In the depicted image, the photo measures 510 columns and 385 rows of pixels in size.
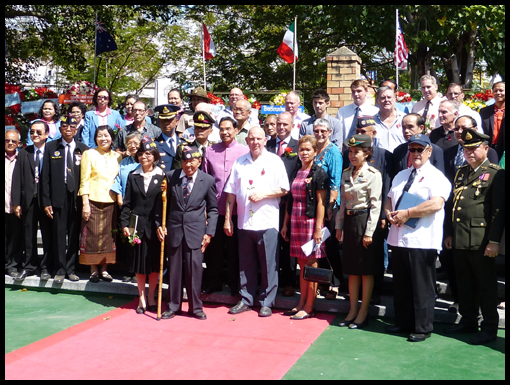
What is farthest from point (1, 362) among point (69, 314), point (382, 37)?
point (382, 37)

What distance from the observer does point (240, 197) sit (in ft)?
22.0

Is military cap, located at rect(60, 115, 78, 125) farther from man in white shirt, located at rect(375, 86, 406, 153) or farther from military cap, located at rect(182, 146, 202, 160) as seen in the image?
man in white shirt, located at rect(375, 86, 406, 153)

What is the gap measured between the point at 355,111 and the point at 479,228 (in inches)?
111

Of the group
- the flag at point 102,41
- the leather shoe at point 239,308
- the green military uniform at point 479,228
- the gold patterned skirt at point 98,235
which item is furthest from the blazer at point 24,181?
the flag at point 102,41

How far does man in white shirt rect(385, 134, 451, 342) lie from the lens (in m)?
5.72

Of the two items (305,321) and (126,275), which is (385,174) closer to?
(305,321)

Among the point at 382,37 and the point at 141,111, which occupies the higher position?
the point at 382,37

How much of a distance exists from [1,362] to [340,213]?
348 centimetres

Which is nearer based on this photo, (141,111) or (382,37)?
(141,111)

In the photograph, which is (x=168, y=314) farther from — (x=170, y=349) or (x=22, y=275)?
(x=22, y=275)

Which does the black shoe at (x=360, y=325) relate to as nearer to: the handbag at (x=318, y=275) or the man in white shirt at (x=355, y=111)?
the handbag at (x=318, y=275)

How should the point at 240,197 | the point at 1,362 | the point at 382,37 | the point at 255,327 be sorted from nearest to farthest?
the point at 1,362 < the point at 255,327 < the point at 240,197 < the point at 382,37

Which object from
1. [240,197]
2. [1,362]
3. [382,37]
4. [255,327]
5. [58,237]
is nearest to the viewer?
[1,362]

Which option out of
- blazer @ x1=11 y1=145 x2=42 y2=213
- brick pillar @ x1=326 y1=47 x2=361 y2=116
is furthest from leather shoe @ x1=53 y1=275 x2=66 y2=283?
brick pillar @ x1=326 y1=47 x2=361 y2=116
